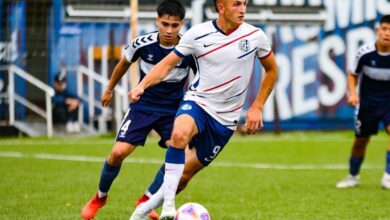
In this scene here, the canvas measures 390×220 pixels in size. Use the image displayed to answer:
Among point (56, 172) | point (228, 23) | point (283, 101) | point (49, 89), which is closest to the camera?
point (228, 23)

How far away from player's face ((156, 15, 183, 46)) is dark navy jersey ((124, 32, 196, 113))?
132 millimetres

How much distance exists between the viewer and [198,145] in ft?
27.6

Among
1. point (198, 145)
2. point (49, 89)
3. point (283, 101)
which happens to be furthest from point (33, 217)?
point (283, 101)

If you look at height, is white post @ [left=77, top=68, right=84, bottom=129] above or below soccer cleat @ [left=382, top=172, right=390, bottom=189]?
below

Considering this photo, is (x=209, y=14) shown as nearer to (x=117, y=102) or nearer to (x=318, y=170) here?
(x=117, y=102)

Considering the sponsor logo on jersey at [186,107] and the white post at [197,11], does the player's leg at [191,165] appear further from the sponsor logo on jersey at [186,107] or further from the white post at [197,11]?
the white post at [197,11]

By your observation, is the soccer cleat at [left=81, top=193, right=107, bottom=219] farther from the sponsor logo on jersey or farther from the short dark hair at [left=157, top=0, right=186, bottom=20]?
the short dark hair at [left=157, top=0, right=186, bottom=20]

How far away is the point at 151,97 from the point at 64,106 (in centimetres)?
1407

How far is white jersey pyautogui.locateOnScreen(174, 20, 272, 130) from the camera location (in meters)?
8.17

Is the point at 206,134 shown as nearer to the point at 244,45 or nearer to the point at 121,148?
the point at 244,45

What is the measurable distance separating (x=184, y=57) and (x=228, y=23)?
54cm

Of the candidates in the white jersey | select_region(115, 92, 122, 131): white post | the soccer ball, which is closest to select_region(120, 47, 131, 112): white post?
select_region(115, 92, 122, 131): white post

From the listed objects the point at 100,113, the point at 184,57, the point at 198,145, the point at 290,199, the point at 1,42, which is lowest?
the point at 100,113

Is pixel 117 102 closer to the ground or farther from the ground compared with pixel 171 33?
closer to the ground
